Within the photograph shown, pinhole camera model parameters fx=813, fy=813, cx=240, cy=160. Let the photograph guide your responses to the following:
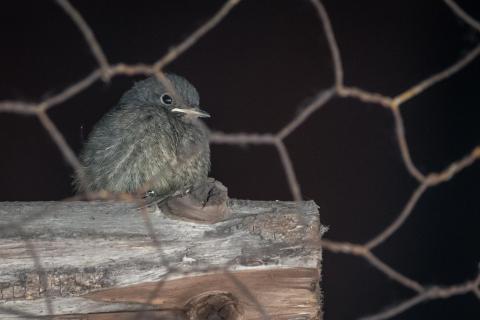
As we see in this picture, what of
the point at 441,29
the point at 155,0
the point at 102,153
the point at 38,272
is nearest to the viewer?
the point at 38,272

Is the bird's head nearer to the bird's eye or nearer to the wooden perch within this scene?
the bird's eye

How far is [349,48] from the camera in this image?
2635 millimetres

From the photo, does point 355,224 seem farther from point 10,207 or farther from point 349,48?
point 10,207

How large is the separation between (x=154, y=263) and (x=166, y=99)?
3.39ft

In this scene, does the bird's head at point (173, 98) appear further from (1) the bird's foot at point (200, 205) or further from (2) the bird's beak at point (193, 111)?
(1) the bird's foot at point (200, 205)

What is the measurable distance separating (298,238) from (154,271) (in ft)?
0.89

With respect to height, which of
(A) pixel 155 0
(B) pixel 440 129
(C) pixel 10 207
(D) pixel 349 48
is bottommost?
(C) pixel 10 207

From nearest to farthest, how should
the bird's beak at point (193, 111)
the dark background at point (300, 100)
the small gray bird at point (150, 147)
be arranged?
the small gray bird at point (150, 147) → the bird's beak at point (193, 111) → the dark background at point (300, 100)

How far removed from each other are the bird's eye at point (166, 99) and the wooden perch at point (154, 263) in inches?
36.3

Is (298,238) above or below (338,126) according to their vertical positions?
below

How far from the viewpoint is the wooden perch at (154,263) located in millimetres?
1434

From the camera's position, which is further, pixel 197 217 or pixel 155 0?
pixel 155 0

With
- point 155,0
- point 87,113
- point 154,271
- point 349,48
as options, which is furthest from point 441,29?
point 154,271

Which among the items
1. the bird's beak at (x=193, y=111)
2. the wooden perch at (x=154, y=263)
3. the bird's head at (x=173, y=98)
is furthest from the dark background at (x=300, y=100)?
the wooden perch at (x=154, y=263)
